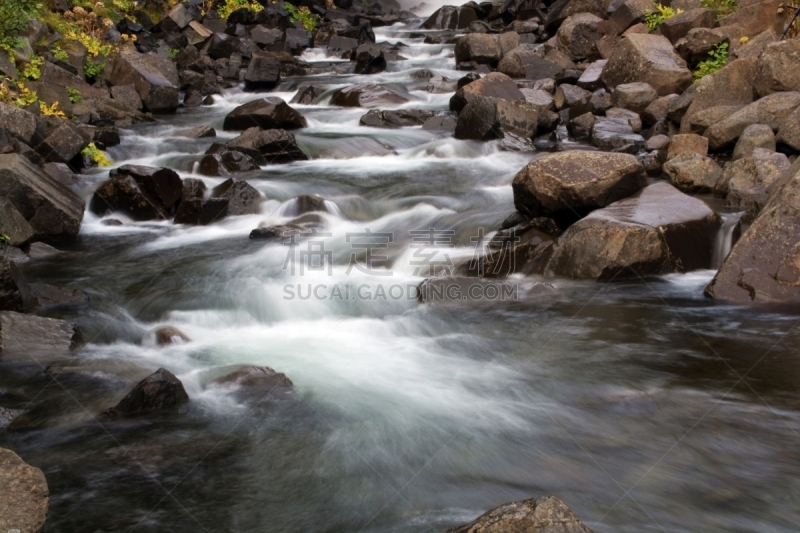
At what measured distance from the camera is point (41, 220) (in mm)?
9383

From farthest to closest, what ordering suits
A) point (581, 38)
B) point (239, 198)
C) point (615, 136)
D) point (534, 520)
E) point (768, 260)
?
1. point (581, 38)
2. point (615, 136)
3. point (239, 198)
4. point (768, 260)
5. point (534, 520)

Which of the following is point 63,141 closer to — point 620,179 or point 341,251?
point 341,251

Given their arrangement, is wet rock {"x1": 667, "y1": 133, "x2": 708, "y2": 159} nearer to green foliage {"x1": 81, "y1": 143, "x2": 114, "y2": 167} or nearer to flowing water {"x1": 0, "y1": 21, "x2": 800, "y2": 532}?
flowing water {"x1": 0, "y1": 21, "x2": 800, "y2": 532}

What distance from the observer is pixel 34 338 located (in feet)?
20.5

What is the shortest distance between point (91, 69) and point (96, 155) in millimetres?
5289

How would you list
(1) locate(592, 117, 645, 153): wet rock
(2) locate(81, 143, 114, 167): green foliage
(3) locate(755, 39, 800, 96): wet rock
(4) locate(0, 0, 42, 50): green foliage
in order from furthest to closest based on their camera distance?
(4) locate(0, 0, 42, 50): green foliage
(1) locate(592, 117, 645, 153): wet rock
(2) locate(81, 143, 114, 167): green foliage
(3) locate(755, 39, 800, 96): wet rock

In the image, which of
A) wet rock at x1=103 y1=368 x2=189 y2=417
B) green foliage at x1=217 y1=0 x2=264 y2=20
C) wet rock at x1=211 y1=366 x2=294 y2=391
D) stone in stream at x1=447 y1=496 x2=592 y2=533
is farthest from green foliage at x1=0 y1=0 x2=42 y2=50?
stone in stream at x1=447 y1=496 x2=592 y2=533

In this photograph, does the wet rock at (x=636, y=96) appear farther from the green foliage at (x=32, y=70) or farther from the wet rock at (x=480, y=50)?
the green foliage at (x=32, y=70)

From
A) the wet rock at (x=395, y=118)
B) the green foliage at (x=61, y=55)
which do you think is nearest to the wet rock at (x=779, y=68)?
the wet rock at (x=395, y=118)

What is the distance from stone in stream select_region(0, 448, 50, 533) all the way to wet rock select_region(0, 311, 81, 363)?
261 cm

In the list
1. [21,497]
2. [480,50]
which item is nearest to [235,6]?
[480,50]

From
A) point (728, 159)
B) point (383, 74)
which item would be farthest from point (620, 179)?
point (383, 74)

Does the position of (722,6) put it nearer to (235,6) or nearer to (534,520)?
(235,6)

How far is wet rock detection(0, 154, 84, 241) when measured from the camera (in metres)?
8.97
